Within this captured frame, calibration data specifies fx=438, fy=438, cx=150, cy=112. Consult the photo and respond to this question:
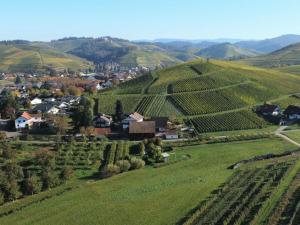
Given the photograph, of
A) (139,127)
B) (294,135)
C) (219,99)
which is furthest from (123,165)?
(219,99)

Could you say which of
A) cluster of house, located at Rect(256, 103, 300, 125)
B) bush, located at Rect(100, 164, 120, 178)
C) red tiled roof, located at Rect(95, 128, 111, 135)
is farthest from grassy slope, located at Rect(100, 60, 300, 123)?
bush, located at Rect(100, 164, 120, 178)

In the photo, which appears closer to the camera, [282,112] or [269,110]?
[269,110]

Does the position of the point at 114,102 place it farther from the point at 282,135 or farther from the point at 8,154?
the point at 8,154

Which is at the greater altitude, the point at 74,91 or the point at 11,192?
the point at 74,91

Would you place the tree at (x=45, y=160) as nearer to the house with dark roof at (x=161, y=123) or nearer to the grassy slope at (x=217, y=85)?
the house with dark roof at (x=161, y=123)

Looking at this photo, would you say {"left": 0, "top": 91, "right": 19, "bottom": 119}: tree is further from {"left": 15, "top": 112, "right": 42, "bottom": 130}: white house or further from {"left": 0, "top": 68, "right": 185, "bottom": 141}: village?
{"left": 15, "top": 112, "right": 42, "bottom": 130}: white house

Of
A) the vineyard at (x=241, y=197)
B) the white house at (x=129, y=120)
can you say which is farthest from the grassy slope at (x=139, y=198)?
the white house at (x=129, y=120)

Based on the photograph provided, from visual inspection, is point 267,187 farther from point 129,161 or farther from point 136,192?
point 129,161
